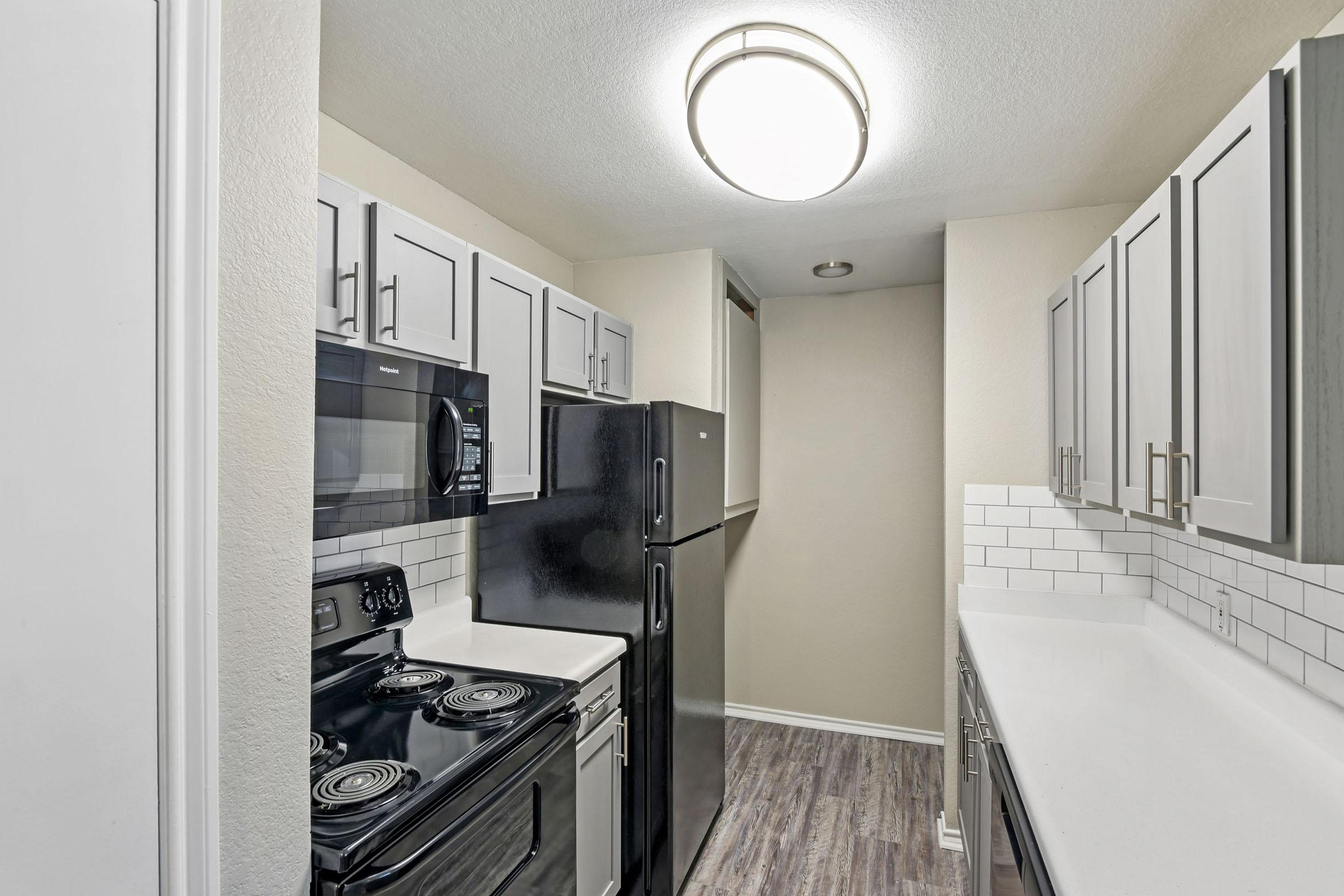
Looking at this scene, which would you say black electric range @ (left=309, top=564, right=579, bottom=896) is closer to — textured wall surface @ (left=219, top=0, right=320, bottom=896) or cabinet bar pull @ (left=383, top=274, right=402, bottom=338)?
textured wall surface @ (left=219, top=0, right=320, bottom=896)

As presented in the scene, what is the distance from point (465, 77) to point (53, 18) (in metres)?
1.20

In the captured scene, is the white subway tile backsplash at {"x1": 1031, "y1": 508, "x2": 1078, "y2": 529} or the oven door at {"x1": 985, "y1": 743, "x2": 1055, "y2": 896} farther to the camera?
the white subway tile backsplash at {"x1": 1031, "y1": 508, "x2": 1078, "y2": 529}

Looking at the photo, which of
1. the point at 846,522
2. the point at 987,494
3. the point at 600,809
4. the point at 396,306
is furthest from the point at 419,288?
the point at 846,522

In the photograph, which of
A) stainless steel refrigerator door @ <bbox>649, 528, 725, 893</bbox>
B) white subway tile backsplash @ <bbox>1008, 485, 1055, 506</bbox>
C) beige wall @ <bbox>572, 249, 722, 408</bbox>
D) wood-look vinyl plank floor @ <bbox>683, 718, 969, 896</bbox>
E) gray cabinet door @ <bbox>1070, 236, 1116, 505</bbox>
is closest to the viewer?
gray cabinet door @ <bbox>1070, 236, 1116, 505</bbox>

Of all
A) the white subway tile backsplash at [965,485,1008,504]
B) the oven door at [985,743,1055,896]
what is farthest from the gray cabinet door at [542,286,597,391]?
the oven door at [985,743,1055,896]

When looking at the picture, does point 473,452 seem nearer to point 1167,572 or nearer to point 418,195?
point 418,195

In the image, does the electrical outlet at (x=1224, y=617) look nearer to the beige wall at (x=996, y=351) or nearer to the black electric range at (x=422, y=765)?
the beige wall at (x=996, y=351)

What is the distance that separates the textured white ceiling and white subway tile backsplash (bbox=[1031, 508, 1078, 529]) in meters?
1.11

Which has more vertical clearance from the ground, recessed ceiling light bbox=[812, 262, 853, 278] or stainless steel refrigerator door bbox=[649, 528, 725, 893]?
recessed ceiling light bbox=[812, 262, 853, 278]

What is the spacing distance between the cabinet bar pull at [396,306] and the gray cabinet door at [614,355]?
1088 millimetres

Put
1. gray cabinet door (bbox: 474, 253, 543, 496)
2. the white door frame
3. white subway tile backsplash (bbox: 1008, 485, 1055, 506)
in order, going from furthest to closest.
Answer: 1. white subway tile backsplash (bbox: 1008, 485, 1055, 506)
2. gray cabinet door (bbox: 474, 253, 543, 496)
3. the white door frame

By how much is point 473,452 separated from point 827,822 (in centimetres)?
220

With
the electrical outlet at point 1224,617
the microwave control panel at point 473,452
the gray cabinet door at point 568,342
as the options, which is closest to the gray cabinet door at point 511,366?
the gray cabinet door at point 568,342

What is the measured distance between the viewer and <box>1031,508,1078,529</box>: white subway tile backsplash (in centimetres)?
253
